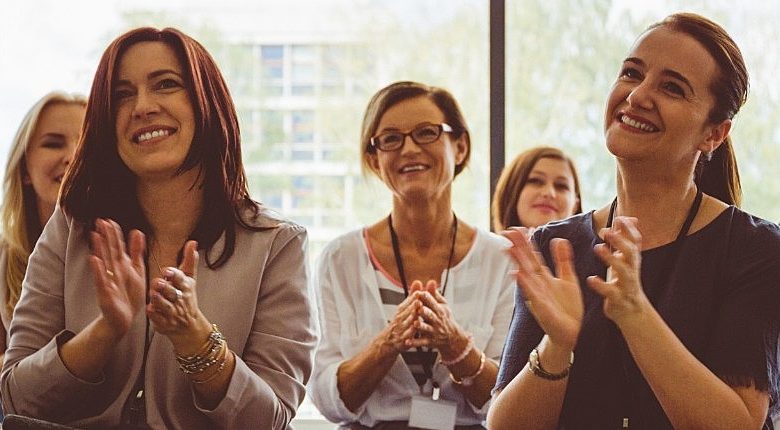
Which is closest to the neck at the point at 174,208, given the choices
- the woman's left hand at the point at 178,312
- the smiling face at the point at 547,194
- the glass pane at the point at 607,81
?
the woman's left hand at the point at 178,312

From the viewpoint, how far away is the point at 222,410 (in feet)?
6.50

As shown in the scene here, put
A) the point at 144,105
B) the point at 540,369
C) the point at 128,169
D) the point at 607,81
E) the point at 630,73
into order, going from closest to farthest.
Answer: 1. the point at 540,369
2. the point at 630,73
3. the point at 144,105
4. the point at 128,169
5. the point at 607,81

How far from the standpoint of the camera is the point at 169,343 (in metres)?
2.11

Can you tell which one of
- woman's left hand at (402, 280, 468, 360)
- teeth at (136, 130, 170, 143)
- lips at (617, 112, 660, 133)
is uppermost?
lips at (617, 112, 660, 133)

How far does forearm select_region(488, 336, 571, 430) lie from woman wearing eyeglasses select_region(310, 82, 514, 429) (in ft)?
2.73

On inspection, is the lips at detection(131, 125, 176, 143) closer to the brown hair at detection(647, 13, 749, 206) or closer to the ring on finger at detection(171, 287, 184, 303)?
the ring on finger at detection(171, 287, 184, 303)

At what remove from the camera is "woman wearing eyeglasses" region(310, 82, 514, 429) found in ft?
9.34

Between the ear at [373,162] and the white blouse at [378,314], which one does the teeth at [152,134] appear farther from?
the ear at [373,162]

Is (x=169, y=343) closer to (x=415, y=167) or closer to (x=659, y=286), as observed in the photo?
(x=659, y=286)

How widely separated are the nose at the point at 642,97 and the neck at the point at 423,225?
1223 mm

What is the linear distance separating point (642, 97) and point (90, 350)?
46.3 inches

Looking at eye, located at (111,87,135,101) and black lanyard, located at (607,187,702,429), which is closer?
black lanyard, located at (607,187,702,429)

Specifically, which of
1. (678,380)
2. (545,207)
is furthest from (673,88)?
(545,207)

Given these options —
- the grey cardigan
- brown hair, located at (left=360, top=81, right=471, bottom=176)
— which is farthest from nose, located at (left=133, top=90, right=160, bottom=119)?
brown hair, located at (left=360, top=81, right=471, bottom=176)
